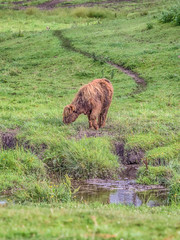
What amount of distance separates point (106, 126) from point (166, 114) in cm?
245

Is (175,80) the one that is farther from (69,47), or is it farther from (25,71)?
(69,47)

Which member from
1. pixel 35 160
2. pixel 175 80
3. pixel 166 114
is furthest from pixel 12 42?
pixel 35 160

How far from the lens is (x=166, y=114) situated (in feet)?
47.4

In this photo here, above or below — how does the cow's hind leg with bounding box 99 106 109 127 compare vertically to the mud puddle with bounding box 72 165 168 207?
above

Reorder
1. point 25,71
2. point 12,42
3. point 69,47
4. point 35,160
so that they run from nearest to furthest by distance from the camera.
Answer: point 35,160 → point 25,71 → point 69,47 → point 12,42

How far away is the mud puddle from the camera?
352 inches

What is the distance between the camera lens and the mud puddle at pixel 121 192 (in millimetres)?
8930

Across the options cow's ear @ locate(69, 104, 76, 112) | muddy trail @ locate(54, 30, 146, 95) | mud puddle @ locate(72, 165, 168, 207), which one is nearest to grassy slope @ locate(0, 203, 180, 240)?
mud puddle @ locate(72, 165, 168, 207)

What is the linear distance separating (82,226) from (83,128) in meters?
7.85

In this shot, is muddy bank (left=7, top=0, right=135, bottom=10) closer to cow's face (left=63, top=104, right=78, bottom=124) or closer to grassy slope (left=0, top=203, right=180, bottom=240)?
cow's face (left=63, top=104, right=78, bottom=124)

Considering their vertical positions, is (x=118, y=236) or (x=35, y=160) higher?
(x=118, y=236)

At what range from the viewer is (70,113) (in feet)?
40.5

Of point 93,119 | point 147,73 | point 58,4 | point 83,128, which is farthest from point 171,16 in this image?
point 58,4

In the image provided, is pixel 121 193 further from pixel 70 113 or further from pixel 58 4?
pixel 58 4
